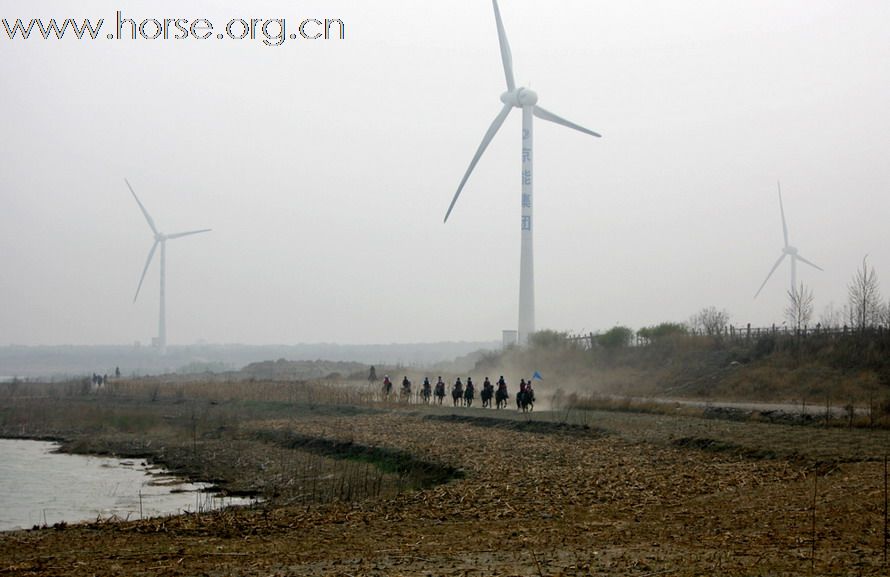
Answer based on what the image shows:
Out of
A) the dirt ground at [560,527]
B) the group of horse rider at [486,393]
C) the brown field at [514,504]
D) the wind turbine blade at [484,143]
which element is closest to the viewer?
the dirt ground at [560,527]

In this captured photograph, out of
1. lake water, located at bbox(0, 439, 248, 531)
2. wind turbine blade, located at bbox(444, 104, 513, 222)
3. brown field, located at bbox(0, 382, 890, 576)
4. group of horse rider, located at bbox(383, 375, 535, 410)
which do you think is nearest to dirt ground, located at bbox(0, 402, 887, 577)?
brown field, located at bbox(0, 382, 890, 576)

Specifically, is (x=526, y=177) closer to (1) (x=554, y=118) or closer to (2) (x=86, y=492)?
(1) (x=554, y=118)

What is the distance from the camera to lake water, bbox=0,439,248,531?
19.0m

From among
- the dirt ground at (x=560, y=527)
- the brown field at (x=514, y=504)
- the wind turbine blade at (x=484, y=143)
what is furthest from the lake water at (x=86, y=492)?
the wind turbine blade at (x=484, y=143)

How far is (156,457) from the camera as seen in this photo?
97.4 ft

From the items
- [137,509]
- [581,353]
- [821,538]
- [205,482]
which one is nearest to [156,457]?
[205,482]

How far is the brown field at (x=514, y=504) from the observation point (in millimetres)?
10836

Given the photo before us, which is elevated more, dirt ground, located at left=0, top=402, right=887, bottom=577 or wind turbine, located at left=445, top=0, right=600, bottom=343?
wind turbine, located at left=445, top=0, right=600, bottom=343

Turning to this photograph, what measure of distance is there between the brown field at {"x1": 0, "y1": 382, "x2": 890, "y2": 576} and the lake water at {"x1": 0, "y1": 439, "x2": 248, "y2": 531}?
4.29 feet

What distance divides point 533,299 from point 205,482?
4921 centimetres

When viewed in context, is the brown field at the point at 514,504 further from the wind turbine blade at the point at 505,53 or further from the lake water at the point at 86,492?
the wind turbine blade at the point at 505,53

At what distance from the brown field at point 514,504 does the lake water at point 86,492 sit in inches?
51.5

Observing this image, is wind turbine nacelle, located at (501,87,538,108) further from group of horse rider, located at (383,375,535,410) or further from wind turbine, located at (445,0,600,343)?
group of horse rider, located at (383,375,535,410)

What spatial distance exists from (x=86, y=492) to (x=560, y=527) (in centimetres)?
1417
